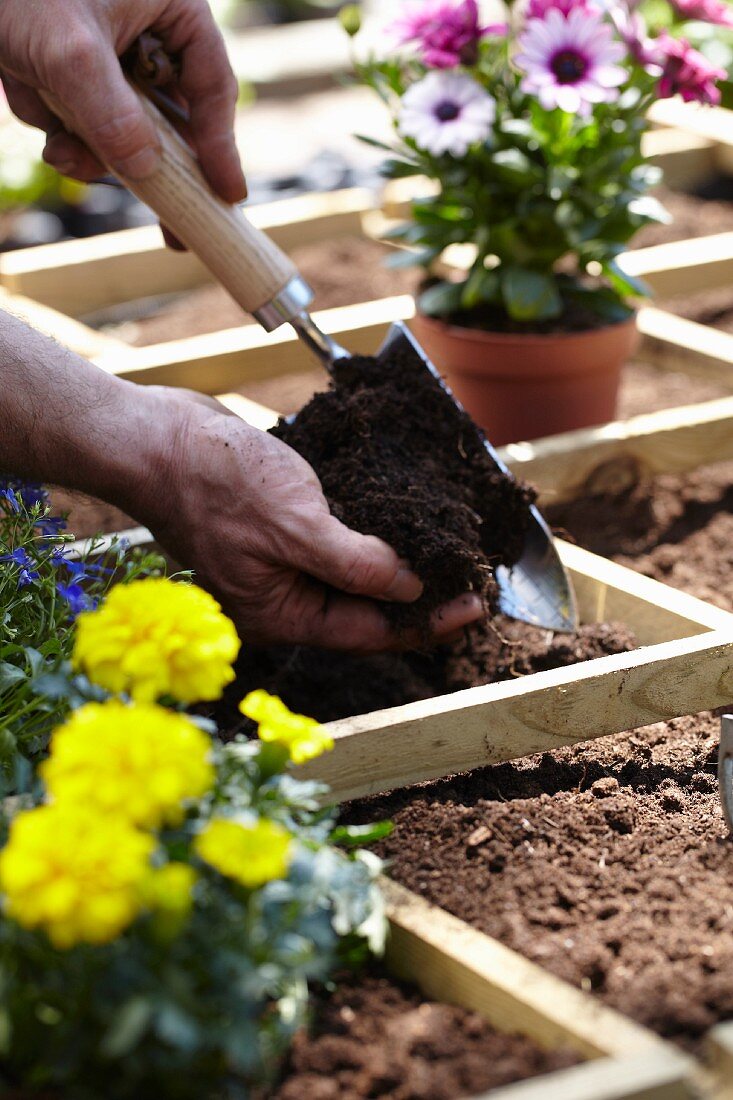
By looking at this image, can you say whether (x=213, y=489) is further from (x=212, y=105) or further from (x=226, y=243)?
(x=212, y=105)

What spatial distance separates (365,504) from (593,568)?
48cm

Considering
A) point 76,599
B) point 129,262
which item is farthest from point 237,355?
point 76,599

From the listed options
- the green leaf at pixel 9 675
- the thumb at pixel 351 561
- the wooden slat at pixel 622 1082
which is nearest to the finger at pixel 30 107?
the thumb at pixel 351 561

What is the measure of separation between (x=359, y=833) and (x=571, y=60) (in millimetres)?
1745

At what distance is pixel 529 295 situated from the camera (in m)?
2.58

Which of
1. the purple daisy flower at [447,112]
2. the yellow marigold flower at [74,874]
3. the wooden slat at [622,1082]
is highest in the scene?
the purple daisy flower at [447,112]

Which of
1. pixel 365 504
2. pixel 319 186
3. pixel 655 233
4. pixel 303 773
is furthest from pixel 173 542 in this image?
pixel 319 186

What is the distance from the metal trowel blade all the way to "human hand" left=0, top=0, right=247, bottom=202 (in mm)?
678

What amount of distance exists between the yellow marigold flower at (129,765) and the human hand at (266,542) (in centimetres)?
78

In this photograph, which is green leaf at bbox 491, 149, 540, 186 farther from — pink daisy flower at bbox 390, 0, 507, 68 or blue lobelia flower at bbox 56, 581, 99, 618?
blue lobelia flower at bbox 56, 581, 99, 618

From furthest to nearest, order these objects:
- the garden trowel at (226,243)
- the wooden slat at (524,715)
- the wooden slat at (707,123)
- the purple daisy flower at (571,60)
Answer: the wooden slat at (707,123) → the purple daisy flower at (571,60) → the garden trowel at (226,243) → the wooden slat at (524,715)

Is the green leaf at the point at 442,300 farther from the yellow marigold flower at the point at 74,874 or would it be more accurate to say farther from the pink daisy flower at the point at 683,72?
the yellow marigold flower at the point at 74,874

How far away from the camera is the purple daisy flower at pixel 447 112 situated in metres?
2.48

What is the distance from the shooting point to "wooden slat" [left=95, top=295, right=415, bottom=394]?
2865 millimetres
